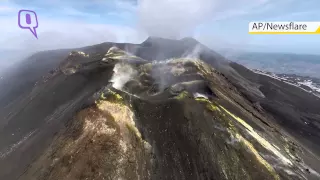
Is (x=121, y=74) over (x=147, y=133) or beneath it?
over

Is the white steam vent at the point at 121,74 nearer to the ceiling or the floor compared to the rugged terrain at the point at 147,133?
nearer to the ceiling

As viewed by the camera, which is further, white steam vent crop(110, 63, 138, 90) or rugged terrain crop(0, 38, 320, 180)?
white steam vent crop(110, 63, 138, 90)

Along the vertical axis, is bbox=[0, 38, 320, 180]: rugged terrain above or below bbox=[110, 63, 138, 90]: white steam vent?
below

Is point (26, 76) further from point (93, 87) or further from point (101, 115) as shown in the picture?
point (101, 115)

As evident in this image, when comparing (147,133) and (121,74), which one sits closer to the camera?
(147,133)

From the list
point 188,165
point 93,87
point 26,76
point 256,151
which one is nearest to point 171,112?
point 188,165
